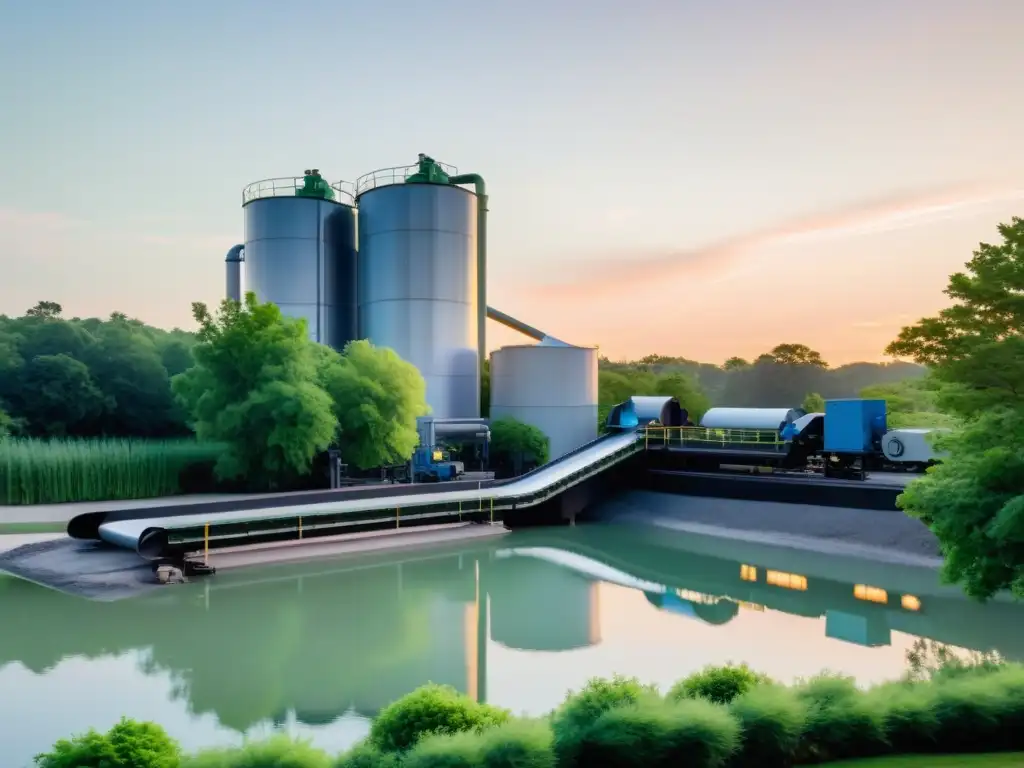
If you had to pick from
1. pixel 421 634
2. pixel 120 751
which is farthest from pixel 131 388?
pixel 120 751

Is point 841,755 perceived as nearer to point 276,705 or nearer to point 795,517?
point 276,705

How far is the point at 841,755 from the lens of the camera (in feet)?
25.6

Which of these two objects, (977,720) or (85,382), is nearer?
(977,720)

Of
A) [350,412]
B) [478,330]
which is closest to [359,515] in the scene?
[350,412]

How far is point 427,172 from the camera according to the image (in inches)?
1774

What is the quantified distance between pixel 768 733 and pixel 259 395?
2790 cm

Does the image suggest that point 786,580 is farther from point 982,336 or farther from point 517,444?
point 517,444

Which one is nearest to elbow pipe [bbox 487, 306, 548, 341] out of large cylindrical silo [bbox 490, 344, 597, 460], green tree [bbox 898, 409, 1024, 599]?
large cylindrical silo [bbox 490, 344, 597, 460]

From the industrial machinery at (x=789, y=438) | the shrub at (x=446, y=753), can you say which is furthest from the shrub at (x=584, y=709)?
the industrial machinery at (x=789, y=438)

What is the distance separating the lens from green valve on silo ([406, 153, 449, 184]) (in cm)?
4481

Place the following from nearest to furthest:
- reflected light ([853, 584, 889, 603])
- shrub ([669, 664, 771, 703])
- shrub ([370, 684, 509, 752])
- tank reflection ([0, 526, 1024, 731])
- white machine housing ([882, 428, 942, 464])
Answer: shrub ([370, 684, 509, 752]) → shrub ([669, 664, 771, 703]) → tank reflection ([0, 526, 1024, 731]) → reflected light ([853, 584, 889, 603]) → white machine housing ([882, 428, 942, 464])

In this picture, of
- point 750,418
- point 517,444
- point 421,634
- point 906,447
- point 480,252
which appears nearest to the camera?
point 421,634

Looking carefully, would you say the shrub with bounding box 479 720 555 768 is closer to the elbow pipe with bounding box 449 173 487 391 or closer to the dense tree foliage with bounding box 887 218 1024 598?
the dense tree foliage with bounding box 887 218 1024 598

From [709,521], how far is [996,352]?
20.0 metres
